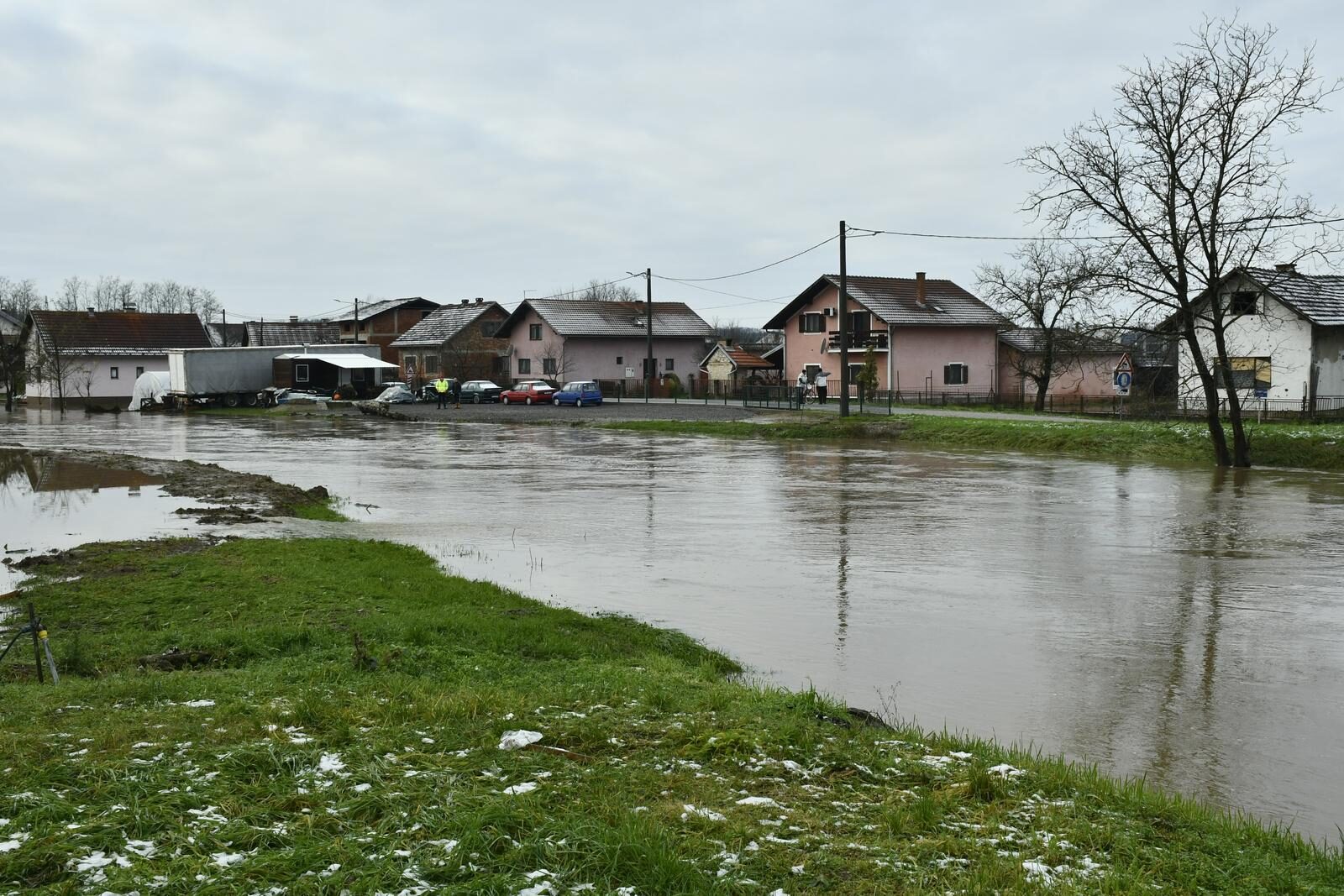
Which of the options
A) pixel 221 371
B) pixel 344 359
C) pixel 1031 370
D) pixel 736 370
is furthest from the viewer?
pixel 736 370

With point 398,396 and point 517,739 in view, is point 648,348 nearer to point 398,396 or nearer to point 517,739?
point 398,396

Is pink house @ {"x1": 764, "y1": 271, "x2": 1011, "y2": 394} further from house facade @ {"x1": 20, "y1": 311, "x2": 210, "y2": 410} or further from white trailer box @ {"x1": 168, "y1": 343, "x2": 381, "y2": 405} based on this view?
house facade @ {"x1": 20, "y1": 311, "x2": 210, "y2": 410}

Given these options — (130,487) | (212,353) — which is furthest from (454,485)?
(212,353)

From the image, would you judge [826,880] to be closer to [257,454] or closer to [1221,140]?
[1221,140]

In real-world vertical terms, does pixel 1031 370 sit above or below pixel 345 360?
below

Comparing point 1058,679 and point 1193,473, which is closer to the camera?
point 1058,679

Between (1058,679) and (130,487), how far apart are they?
19.6 metres

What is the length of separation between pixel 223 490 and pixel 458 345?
6118cm

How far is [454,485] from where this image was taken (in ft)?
81.0

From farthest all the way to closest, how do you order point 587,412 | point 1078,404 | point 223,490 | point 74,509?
point 1078,404
point 587,412
point 223,490
point 74,509

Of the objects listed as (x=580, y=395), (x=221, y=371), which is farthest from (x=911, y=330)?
(x=221, y=371)

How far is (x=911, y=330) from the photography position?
6353cm

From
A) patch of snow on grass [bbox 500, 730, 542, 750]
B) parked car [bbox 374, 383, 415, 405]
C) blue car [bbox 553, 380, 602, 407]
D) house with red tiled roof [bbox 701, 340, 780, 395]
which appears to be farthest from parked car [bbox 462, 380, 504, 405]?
patch of snow on grass [bbox 500, 730, 542, 750]

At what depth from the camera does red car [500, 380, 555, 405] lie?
6531 cm
